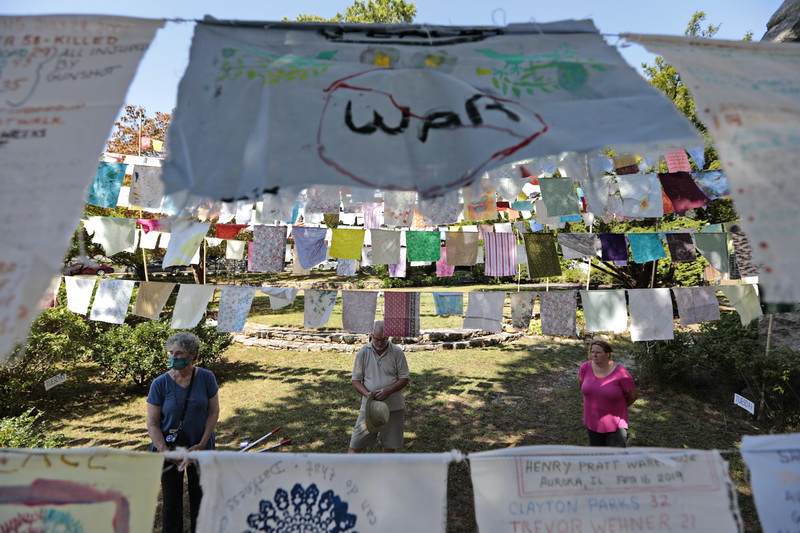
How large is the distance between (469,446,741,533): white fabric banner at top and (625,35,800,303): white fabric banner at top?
994mm

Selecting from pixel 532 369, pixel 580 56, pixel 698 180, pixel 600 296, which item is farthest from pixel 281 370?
pixel 580 56

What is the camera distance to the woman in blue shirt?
122 inches

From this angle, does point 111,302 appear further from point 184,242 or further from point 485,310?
point 485,310

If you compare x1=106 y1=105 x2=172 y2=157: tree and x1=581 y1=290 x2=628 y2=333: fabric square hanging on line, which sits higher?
x1=106 y1=105 x2=172 y2=157: tree

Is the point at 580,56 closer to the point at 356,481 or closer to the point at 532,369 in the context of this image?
the point at 356,481

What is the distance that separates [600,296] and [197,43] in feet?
16.5

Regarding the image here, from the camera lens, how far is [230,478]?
6.75 feet

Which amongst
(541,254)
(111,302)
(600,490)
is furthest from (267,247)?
(600,490)

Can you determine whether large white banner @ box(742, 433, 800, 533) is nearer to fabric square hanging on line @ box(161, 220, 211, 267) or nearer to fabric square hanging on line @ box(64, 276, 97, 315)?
fabric square hanging on line @ box(161, 220, 211, 267)

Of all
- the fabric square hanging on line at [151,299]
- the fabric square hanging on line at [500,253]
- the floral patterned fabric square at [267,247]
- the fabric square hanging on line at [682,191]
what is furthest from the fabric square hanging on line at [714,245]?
the fabric square hanging on line at [151,299]

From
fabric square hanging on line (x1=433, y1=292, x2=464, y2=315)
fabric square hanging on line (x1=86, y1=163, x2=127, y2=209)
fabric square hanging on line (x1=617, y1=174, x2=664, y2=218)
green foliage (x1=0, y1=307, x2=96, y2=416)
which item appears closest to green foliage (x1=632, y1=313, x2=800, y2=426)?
fabric square hanging on line (x1=617, y1=174, x2=664, y2=218)

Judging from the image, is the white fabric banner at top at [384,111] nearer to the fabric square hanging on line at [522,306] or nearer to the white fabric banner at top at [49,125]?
the white fabric banner at top at [49,125]

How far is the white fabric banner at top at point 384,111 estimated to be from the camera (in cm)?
158

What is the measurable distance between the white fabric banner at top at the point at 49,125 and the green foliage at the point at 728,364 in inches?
280
